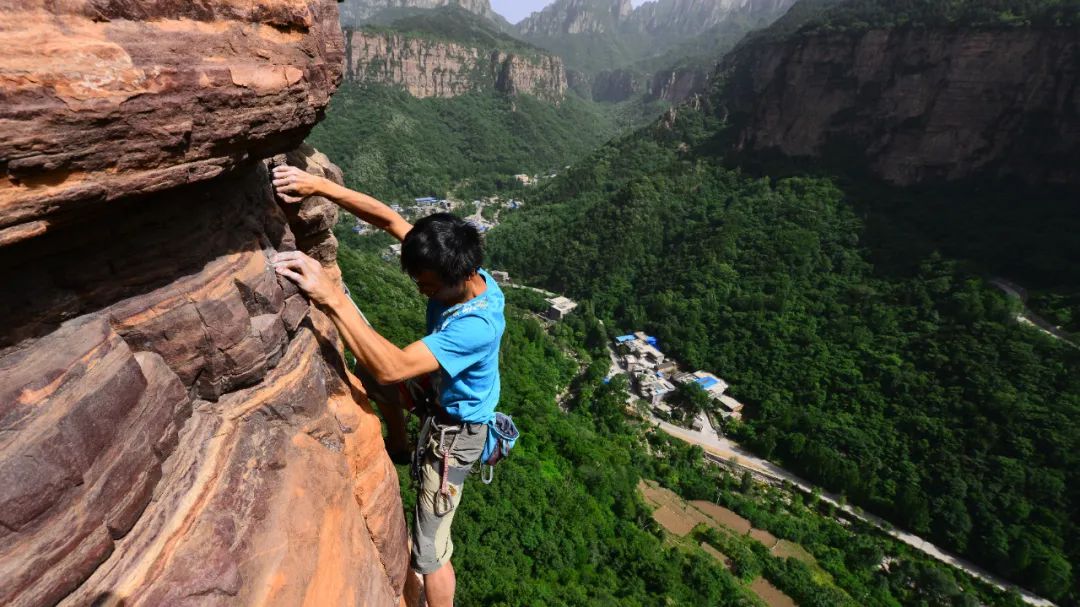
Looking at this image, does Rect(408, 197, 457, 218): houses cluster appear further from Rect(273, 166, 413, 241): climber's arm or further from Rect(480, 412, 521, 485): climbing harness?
Rect(480, 412, 521, 485): climbing harness

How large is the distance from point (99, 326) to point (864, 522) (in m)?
37.7

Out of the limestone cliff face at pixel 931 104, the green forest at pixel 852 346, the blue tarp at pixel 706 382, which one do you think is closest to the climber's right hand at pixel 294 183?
the green forest at pixel 852 346

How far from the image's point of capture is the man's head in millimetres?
4199

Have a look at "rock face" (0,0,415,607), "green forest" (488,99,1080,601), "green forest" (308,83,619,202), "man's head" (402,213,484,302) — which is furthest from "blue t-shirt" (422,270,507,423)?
"green forest" (308,83,619,202)

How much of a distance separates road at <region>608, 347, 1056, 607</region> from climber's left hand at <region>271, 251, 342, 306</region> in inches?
1382

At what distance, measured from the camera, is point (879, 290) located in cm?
4162

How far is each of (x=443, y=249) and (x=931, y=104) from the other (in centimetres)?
6353

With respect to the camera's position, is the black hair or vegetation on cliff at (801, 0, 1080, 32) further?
vegetation on cliff at (801, 0, 1080, 32)

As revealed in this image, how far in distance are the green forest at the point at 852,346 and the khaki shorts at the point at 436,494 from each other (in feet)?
112

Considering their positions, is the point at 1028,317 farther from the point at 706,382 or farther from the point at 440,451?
the point at 440,451

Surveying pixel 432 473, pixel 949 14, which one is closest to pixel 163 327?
pixel 432 473

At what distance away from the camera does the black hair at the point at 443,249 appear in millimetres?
4199

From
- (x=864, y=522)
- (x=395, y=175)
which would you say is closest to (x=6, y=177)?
(x=864, y=522)

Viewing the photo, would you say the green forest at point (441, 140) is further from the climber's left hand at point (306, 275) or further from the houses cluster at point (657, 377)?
the climber's left hand at point (306, 275)
